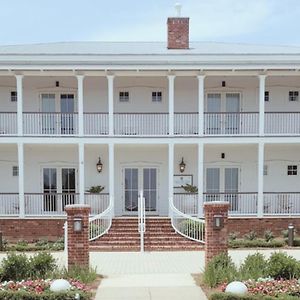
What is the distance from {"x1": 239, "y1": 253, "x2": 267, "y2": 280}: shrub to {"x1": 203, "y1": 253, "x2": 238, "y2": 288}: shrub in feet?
0.68

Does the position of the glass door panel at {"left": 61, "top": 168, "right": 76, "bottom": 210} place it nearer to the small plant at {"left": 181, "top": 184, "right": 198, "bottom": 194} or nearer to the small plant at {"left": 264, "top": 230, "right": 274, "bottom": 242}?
the small plant at {"left": 181, "top": 184, "right": 198, "bottom": 194}

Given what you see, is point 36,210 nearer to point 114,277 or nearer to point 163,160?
point 163,160

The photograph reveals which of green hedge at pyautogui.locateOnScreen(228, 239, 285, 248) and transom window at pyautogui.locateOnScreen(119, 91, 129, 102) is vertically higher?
transom window at pyautogui.locateOnScreen(119, 91, 129, 102)

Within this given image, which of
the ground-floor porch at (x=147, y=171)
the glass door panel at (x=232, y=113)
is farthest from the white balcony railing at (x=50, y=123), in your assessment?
the glass door panel at (x=232, y=113)

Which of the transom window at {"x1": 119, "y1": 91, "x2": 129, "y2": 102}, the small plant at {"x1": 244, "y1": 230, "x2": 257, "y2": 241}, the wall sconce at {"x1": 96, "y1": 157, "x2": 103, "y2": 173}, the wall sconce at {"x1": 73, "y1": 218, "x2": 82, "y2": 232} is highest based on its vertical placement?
the transom window at {"x1": 119, "y1": 91, "x2": 129, "y2": 102}

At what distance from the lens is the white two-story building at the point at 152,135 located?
17656 millimetres

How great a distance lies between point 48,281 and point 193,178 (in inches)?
442

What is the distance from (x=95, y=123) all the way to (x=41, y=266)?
9.47 m

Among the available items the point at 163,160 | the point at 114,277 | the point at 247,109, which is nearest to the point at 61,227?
the point at 163,160

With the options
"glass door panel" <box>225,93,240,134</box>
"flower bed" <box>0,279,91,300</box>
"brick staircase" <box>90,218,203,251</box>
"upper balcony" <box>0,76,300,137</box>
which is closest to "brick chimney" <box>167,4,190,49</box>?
"upper balcony" <box>0,76,300,137</box>

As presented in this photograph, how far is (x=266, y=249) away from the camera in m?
14.8

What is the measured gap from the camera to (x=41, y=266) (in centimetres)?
983

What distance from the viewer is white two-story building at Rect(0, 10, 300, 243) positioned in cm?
1766

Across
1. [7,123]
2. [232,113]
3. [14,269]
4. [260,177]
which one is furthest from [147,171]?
[14,269]
